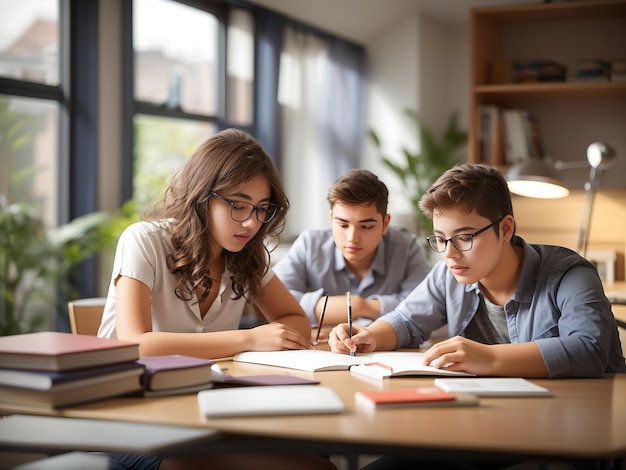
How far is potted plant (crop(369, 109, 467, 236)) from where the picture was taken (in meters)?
6.66

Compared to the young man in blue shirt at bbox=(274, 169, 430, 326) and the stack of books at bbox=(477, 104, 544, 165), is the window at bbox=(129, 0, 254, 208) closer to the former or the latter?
the stack of books at bbox=(477, 104, 544, 165)

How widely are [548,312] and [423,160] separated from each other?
16.0 feet

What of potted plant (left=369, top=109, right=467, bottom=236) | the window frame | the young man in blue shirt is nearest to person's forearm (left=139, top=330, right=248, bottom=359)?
the young man in blue shirt

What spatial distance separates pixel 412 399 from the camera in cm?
146

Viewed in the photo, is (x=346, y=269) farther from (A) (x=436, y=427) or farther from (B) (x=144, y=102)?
(B) (x=144, y=102)

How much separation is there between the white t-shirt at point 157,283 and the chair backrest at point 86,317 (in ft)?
0.76

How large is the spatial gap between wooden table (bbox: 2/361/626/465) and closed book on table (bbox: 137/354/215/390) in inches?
1.4

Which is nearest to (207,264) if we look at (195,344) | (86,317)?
(195,344)

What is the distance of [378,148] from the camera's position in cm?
693

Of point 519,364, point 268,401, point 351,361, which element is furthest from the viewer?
point 351,361

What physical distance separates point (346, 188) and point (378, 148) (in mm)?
4197

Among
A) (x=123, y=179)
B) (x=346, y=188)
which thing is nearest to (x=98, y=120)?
(x=123, y=179)

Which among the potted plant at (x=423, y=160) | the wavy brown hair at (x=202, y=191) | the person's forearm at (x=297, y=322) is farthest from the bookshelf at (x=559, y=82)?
the wavy brown hair at (x=202, y=191)

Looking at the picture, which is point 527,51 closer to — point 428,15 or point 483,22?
point 483,22
